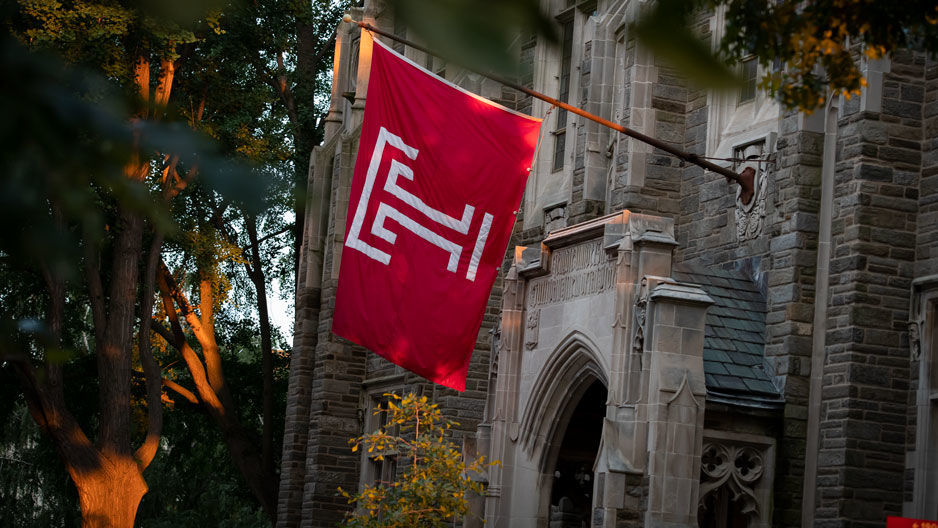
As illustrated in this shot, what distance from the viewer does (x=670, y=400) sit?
12.1 metres

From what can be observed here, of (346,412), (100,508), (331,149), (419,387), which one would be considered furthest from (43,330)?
(331,149)

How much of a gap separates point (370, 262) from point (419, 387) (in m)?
5.46

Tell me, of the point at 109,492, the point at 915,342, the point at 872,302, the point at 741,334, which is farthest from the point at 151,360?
the point at 915,342

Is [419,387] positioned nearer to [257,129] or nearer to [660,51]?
[257,129]

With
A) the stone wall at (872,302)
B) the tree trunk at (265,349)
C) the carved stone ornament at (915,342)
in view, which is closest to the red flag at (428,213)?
the stone wall at (872,302)

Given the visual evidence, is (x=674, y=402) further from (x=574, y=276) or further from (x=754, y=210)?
(x=754, y=210)

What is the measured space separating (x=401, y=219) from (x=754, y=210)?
361 centimetres

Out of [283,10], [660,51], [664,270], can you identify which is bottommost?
[660,51]

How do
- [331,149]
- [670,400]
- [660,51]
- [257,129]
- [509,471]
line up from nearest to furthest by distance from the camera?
[660,51], [670,400], [509,471], [331,149], [257,129]

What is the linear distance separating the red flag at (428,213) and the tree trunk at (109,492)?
8.52 m

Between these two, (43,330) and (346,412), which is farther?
(346,412)

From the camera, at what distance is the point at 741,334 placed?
13883 mm

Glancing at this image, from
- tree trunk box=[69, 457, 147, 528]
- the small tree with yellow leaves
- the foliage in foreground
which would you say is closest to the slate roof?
the small tree with yellow leaves

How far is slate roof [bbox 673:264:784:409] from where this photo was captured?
42.8ft
